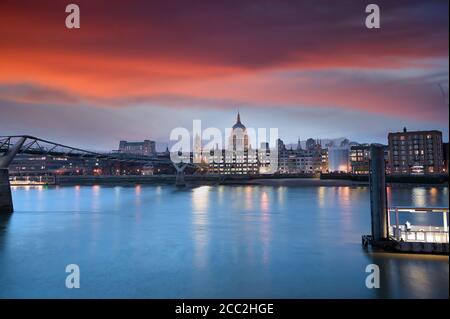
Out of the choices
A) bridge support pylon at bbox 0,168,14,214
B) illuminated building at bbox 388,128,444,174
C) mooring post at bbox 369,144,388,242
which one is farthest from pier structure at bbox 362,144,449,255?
illuminated building at bbox 388,128,444,174

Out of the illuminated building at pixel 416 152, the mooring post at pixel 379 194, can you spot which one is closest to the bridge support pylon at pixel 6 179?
the mooring post at pixel 379 194

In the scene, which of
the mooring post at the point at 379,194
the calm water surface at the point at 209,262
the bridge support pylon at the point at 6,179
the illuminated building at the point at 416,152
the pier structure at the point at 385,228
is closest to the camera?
the calm water surface at the point at 209,262

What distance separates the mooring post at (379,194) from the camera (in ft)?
55.6

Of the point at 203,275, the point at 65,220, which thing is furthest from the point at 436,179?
the point at 203,275

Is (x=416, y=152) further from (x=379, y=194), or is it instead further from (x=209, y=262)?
(x=209, y=262)

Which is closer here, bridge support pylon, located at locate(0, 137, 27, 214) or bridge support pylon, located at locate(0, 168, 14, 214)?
bridge support pylon, located at locate(0, 168, 14, 214)

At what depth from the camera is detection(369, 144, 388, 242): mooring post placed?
1695cm

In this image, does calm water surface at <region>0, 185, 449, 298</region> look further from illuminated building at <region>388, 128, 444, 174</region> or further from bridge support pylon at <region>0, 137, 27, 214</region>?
illuminated building at <region>388, 128, 444, 174</region>

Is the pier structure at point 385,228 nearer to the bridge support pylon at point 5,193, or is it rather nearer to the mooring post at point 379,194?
the mooring post at point 379,194

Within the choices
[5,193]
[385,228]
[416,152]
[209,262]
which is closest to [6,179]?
[5,193]

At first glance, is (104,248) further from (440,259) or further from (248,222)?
(440,259)

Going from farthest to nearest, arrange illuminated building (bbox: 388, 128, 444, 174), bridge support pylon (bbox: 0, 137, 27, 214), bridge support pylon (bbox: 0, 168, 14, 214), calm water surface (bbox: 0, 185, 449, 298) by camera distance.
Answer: illuminated building (bbox: 388, 128, 444, 174)
bridge support pylon (bbox: 0, 137, 27, 214)
bridge support pylon (bbox: 0, 168, 14, 214)
calm water surface (bbox: 0, 185, 449, 298)

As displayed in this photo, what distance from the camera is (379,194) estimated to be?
56.2 ft
